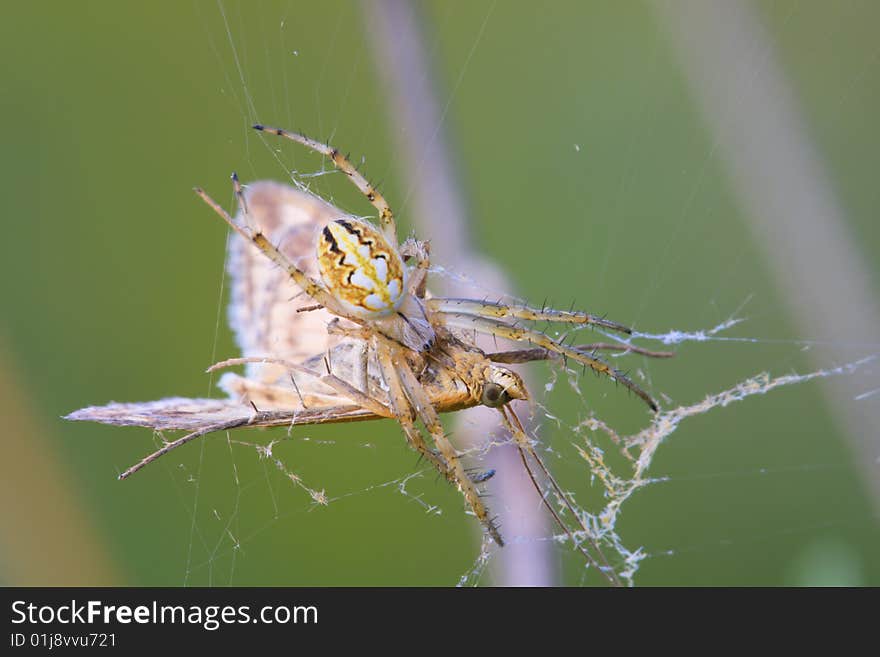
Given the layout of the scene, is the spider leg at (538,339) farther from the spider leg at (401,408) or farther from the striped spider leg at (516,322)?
the spider leg at (401,408)

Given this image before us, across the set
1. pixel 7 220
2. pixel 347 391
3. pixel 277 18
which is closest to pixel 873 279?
pixel 347 391

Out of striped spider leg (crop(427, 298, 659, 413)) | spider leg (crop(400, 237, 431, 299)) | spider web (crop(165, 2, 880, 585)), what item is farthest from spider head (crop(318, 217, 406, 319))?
spider web (crop(165, 2, 880, 585))

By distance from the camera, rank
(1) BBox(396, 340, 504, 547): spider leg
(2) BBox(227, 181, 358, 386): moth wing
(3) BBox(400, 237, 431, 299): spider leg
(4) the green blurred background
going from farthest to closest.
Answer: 1. (4) the green blurred background
2. (2) BBox(227, 181, 358, 386): moth wing
3. (3) BBox(400, 237, 431, 299): spider leg
4. (1) BBox(396, 340, 504, 547): spider leg

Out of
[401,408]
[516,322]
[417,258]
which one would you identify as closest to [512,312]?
[516,322]

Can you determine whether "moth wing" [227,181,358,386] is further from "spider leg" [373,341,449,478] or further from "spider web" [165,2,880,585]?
"spider leg" [373,341,449,478]

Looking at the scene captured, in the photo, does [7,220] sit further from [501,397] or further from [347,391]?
[501,397]

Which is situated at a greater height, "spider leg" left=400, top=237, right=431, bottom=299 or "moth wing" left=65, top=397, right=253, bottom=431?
"spider leg" left=400, top=237, right=431, bottom=299

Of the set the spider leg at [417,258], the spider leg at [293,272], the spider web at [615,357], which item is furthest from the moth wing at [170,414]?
the spider web at [615,357]
